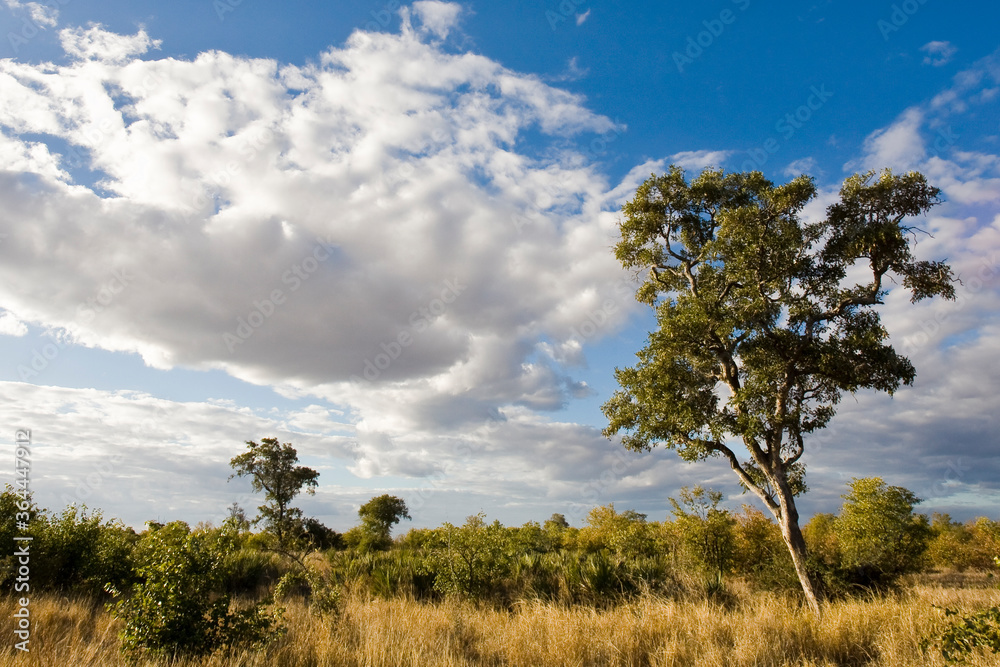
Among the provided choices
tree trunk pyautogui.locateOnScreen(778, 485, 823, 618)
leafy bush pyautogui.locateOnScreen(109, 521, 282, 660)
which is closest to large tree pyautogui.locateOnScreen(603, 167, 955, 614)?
tree trunk pyautogui.locateOnScreen(778, 485, 823, 618)

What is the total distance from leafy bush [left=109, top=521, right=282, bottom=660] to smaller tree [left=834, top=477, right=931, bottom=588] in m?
20.5

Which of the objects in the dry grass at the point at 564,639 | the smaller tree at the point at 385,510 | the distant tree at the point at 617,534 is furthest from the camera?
the smaller tree at the point at 385,510

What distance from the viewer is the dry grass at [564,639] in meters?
6.63

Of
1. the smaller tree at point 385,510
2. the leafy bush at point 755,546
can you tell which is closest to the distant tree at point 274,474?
the smaller tree at point 385,510

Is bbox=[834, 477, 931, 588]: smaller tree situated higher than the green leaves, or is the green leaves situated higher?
the green leaves

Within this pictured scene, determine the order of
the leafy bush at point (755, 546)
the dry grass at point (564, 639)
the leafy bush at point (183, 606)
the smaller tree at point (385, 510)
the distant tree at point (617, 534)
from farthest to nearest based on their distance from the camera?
the smaller tree at point (385, 510) < the distant tree at point (617, 534) < the leafy bush at point (755, 546) < the dry grass at point (564, 639) < the leafy bush at point (183, 606)

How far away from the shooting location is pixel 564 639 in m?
7.21

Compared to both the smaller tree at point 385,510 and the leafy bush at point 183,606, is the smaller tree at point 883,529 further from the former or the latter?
the smaller tree at point 385,510

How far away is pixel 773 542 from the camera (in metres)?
20.8

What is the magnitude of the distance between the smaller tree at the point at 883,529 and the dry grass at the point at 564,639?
1213 centimetres

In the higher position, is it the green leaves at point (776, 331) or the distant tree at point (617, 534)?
the green leaves at point (776, 331)

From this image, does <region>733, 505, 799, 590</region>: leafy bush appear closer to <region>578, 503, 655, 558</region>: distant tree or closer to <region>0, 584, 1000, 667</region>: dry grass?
<region>578, 503, 655, 558</region>: distant tree

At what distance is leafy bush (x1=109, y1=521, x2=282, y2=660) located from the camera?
611 cm

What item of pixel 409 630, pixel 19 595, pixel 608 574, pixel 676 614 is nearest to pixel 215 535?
pixel 409 630
